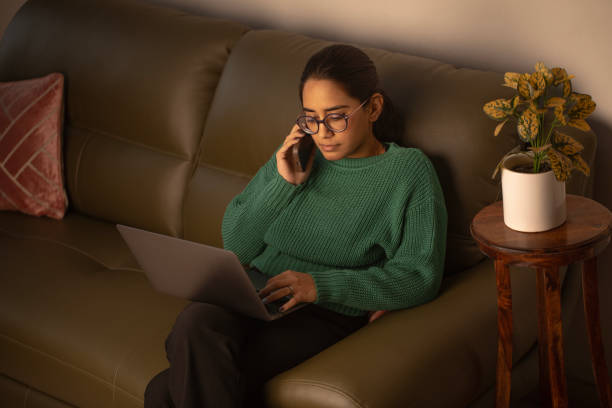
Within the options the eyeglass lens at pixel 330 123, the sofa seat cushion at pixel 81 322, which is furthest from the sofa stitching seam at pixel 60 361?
the eyeglass lens at pixel 330 123

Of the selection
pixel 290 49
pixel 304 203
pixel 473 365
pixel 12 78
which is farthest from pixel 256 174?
pixel 12 78

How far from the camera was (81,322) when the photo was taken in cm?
197

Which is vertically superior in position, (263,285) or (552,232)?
(552,232)

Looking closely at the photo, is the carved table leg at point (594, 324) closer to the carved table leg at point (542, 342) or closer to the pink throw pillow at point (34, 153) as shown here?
the carved table leg at point (542, 342)

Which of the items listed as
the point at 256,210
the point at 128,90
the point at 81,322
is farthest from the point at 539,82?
the point at 128,90

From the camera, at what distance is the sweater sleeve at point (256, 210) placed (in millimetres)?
1920

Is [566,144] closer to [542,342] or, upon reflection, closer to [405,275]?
[405,275]

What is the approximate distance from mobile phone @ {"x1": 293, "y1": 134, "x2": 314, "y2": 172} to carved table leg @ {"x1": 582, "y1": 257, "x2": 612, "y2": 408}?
686 millimetres

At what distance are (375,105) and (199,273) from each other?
1.92 feet

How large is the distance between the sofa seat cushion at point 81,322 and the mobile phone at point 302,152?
503 millimetres

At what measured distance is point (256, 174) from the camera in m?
2.08

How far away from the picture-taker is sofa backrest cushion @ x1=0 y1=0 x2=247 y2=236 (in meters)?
2.43

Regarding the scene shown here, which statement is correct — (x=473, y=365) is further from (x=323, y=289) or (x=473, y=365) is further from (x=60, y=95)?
(x=60, y=95)

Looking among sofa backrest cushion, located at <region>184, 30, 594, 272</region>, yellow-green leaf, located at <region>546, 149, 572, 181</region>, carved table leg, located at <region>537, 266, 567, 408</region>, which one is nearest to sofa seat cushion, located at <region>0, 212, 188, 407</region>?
sofa backrest cushion, located at <region>184, 30, 594, 272</region>
